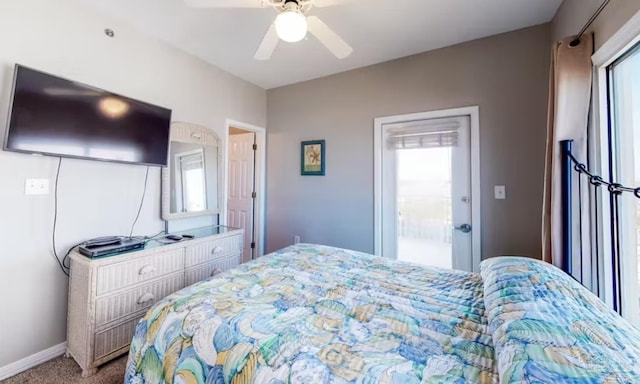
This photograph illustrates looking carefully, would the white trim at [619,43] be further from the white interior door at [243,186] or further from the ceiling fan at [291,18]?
the white interior door at [243,186]

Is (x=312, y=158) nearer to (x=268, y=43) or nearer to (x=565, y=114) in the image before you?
(x=268, y=43)

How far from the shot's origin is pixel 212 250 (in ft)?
8.18

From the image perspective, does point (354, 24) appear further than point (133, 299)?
Yes

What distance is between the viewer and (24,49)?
5.74 ft

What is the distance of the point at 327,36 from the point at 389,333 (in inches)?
69.1

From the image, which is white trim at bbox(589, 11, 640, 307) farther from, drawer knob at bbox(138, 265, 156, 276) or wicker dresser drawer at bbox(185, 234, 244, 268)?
drawer knob at bbox(138, 265, 156, 276)

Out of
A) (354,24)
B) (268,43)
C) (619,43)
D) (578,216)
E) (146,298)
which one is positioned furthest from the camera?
(354,24)

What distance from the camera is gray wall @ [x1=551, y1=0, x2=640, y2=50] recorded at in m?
1.24

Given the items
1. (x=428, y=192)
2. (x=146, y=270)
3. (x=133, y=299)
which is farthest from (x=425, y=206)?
(x=133, y=299)

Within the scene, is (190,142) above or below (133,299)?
above

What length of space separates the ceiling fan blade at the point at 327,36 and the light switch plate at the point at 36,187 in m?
2.12

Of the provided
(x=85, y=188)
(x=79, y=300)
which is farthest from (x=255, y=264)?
(x=85, y=188)

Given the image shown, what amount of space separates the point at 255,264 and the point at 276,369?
0.95 m

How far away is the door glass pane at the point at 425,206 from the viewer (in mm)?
2650
